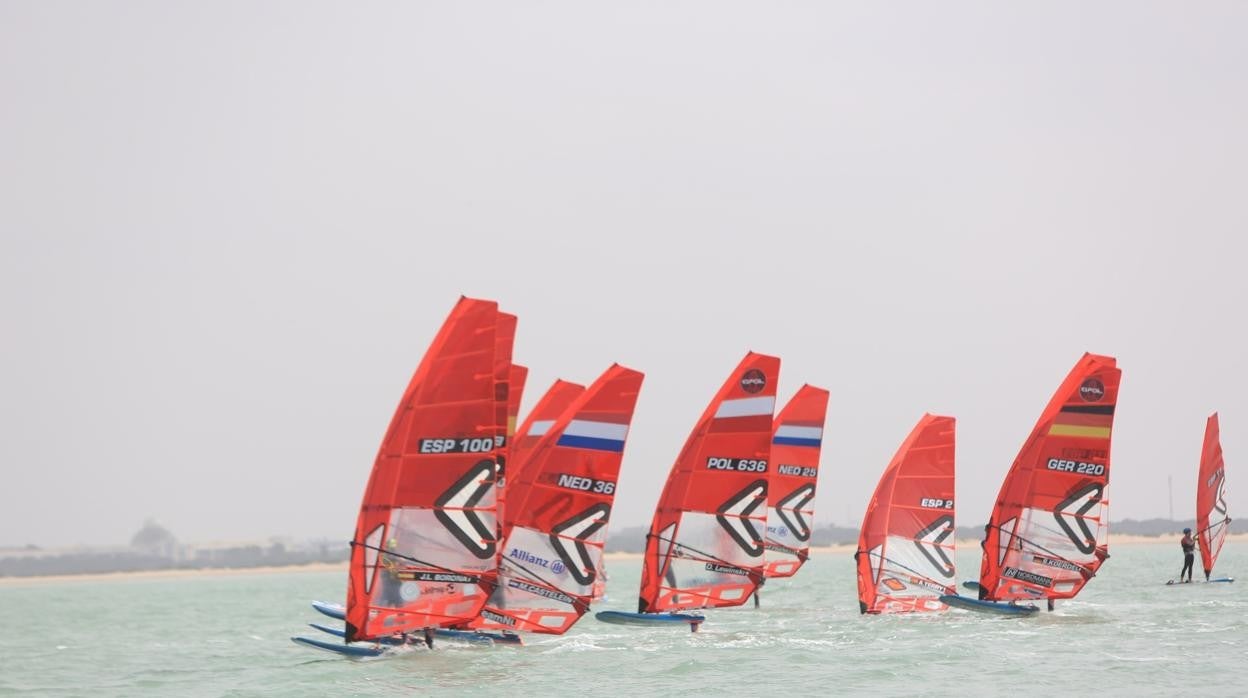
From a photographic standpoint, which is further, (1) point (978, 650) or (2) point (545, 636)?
(2) point (545, 636)

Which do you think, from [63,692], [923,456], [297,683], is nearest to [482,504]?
[297,683]

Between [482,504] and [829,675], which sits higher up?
[482,504]

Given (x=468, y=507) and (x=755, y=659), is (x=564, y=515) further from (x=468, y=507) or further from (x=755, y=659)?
(x=755, y=659)

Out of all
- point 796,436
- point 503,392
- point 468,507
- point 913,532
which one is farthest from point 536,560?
point 796,436

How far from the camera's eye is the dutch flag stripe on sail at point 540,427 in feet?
107

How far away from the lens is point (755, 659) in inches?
1045

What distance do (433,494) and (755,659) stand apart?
624cm

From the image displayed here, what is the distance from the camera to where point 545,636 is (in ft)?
103

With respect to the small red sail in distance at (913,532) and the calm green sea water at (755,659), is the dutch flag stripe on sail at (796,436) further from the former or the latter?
the small red sail in distance at (913,532)

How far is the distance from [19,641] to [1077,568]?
25.6 m

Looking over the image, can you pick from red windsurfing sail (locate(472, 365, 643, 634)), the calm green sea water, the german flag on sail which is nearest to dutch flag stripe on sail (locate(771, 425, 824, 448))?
the calm green sea water

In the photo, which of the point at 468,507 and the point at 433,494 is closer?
the point at 433,494

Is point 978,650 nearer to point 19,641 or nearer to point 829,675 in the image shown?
point 829,675

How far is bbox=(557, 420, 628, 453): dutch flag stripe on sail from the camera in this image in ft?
91.6
